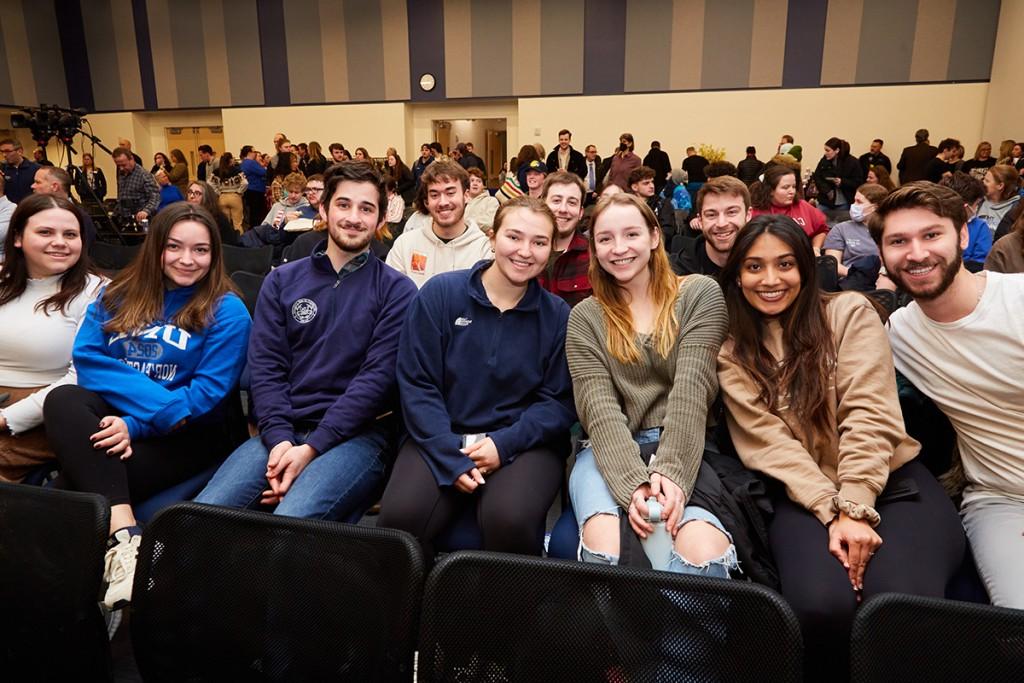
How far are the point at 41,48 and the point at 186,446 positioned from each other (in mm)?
16373

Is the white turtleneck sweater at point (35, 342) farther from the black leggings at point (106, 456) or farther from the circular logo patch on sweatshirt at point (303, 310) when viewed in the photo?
the circular logo patch on sweatshirt at point (303, 310)

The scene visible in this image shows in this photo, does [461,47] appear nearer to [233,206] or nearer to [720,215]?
[233,206]

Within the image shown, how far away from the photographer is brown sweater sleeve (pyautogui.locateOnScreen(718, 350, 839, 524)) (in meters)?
1.56

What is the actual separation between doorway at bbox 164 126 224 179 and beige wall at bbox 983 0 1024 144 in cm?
1460

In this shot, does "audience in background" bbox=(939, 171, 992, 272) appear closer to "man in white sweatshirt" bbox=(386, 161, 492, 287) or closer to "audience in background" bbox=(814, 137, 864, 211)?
"man in white sweatshirt" bbox=(386, 161, 492, 287)

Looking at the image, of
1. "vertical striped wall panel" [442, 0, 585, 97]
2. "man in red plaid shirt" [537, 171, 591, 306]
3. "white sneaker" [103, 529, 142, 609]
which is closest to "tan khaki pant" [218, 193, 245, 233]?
"vertical striped wall panel" [442, 0, 585, 97]

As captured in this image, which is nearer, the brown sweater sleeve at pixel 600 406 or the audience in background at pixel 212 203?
the brown sweater sleeve at pixel 600 406

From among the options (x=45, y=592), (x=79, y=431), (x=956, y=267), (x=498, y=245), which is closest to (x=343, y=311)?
(x=498, y=245)

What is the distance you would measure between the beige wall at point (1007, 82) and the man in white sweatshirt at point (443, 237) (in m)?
9.54

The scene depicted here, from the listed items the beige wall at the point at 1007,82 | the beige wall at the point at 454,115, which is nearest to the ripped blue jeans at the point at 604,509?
the beige wall at the point at 1007,82

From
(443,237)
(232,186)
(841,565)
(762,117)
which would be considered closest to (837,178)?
(762,117)

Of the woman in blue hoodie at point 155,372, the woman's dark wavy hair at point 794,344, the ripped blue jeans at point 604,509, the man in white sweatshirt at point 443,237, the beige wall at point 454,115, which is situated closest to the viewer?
the ripped blue jeans at point 604,509

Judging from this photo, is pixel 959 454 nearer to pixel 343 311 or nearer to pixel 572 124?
pixel 343 311

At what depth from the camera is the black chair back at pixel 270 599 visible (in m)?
1.12
